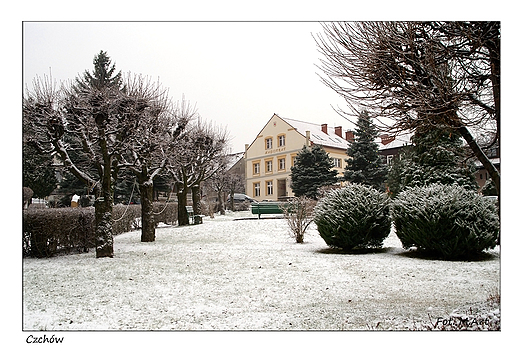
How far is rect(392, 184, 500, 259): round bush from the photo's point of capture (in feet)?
19.2

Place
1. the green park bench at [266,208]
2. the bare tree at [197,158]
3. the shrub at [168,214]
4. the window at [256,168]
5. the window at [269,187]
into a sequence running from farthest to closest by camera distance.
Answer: the shrub at [168,214]
the green park bench at [266,208]
the bare tree at [197,158]
the window at [269,187]
the window at [256,168]

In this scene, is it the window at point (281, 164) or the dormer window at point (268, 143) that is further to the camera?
the window at point (281, 164)

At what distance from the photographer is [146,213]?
27.4 ft

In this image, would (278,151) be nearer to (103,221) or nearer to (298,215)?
(298,215)

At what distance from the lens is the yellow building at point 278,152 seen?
26.2ft

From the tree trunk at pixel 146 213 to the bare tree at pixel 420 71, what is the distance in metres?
5.22

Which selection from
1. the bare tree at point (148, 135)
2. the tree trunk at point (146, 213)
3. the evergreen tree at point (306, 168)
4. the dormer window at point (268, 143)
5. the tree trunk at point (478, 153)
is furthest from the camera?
the evergreen tree at point (306, 168)

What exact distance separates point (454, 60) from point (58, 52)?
4.34 meters

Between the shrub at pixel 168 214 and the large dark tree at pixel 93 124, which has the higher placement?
the large dark tree at pixel 93 124

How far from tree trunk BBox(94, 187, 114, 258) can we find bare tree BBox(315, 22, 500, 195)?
373 centimetres

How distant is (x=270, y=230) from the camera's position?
9875 mm

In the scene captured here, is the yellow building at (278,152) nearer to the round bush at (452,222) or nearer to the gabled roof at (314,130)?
the gabled roof at (314,130)

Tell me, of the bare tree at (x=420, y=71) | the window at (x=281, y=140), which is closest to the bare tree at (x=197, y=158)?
the window at (x=281, y=140)
